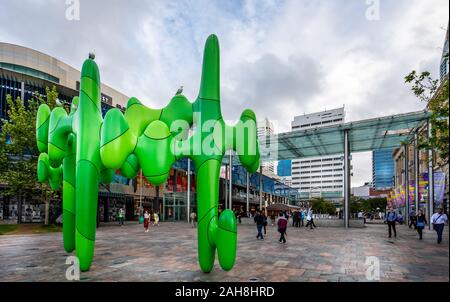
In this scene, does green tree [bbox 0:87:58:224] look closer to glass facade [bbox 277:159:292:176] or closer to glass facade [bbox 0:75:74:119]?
glass facade [bbox 0:75:74:119]

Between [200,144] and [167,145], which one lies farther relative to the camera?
[200,144]

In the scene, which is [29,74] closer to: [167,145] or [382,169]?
[167,145]

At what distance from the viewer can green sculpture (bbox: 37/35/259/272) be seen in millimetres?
7297

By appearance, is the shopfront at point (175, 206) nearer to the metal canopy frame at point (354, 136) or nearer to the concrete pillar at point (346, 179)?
the metal canopy frame at point (354, 136)

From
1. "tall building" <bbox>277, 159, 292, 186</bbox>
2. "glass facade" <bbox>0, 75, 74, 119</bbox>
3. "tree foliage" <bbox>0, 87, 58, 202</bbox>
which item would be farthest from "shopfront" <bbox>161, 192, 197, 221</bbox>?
"glass facade" <bbox>0, 75, 74, 119</bbox>

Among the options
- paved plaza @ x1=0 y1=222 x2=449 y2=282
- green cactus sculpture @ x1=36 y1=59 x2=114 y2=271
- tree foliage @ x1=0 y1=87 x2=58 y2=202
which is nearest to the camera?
paved plaza @ x1=0 y1=222 x2=449 y2=282

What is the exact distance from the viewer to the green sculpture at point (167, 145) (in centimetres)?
730

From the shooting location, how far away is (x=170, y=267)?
28.6ft

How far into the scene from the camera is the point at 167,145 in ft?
24.6

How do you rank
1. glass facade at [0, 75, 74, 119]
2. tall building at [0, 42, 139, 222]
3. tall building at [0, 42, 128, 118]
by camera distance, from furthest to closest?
tall building at [0, 42, 128, 118], glass facade at [0, 75, 74, 119], tall building at [0, 42, 139, 222]

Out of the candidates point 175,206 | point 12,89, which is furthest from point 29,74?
point 175,206

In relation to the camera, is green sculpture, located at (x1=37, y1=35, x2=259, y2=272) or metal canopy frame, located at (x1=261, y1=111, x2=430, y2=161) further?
Answer: metal canopy frame, located at (x1=261, y1=111, x2=430, y2=161)
